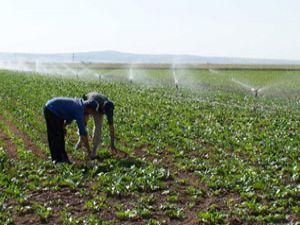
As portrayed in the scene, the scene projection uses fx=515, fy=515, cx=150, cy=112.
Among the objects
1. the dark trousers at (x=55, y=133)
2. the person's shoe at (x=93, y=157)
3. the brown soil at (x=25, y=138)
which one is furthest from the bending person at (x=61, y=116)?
the brown soil at (x=25, y=138)

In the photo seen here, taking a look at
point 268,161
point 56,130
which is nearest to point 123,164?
point 56,130

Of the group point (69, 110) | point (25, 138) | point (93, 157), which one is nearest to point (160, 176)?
point (93, 157)

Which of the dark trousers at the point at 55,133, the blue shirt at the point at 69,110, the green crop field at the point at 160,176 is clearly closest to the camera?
the green crop field at the point at 160,176

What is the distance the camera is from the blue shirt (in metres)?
10.5

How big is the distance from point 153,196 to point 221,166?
96.7 inches

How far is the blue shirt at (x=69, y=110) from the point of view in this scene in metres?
10.5

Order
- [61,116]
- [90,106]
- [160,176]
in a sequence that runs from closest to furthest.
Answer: [160,176] → [90,106] → [61,116]

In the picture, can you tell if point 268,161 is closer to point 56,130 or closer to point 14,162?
point 56,130

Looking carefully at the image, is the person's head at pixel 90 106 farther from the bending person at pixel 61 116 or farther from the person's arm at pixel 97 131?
the person's arm at pixel 97 131

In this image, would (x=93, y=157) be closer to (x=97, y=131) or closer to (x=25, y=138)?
(x=97, y=131)

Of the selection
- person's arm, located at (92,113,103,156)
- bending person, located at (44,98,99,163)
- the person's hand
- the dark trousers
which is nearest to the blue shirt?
bending person, located at (44,98,99,163)

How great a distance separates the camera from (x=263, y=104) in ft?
82.6

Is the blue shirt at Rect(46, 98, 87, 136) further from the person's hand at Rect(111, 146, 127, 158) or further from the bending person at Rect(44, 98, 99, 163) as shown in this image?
the person's hand at Rect(111, 146, 127, 158)

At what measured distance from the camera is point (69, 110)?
1067 cm
